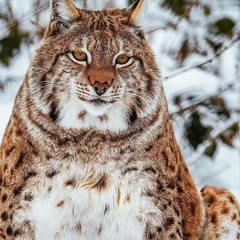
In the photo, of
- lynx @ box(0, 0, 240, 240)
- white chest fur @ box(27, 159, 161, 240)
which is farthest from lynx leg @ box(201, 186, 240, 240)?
white chest fur @ box(27, 159, 161, 240)

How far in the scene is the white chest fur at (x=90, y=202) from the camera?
7.02 m

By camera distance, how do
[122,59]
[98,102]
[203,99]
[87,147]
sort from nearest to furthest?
[98,102] < [122,59] < [87,147] < [203,99]

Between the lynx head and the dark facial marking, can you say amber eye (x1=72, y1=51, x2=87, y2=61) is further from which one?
the dark facial marking

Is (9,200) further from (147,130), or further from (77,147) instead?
(147,130)

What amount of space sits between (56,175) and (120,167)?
0.44m

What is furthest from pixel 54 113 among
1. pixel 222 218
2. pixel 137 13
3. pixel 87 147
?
pixel 222 218

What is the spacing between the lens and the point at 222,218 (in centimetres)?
777

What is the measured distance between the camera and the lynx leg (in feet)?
25.3

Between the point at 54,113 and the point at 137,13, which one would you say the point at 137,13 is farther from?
the point at 54,113

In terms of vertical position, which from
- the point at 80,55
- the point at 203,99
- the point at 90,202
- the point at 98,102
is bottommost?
the point at 203,99

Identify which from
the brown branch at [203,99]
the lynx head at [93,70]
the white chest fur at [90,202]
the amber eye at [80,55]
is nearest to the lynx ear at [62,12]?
the lynx head at [93,70]

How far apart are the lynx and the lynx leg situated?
0.57 m

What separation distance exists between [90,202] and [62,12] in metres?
1.31

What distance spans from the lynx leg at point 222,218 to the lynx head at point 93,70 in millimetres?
1057
